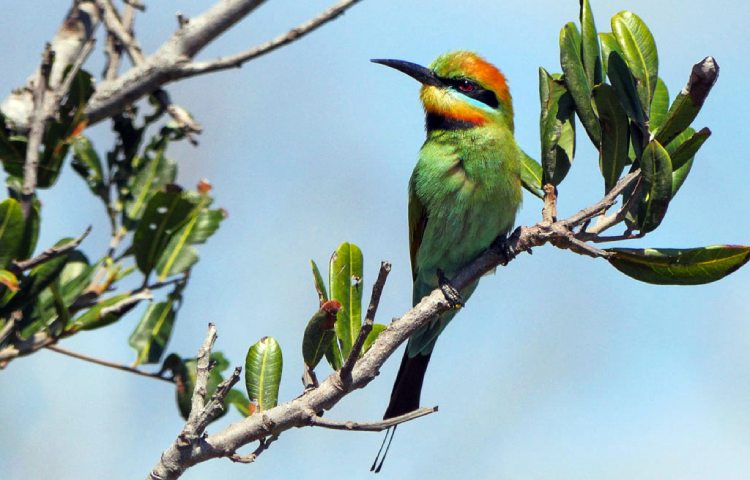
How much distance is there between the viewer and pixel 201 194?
9.75 feet

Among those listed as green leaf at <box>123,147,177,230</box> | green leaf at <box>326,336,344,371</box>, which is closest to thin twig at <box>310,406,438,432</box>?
green leaf at <box>326,336,344,371</box>

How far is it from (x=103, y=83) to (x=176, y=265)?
58cm

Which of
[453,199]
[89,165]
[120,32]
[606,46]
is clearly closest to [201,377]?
[606,46]

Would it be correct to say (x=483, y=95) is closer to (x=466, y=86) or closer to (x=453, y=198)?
(x=466, y=86)

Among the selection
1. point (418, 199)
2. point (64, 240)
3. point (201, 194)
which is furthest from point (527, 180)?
point (64, 240)

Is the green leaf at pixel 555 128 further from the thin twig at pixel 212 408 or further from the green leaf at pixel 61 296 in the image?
the green leaf at pixel 61 296

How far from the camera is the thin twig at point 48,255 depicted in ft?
7.61

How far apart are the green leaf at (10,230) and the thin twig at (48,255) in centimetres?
4

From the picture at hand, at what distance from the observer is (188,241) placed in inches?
115

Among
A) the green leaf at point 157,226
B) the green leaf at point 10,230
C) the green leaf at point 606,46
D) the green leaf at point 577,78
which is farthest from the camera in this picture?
the green leaf at point 157,226

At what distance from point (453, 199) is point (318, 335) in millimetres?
1222

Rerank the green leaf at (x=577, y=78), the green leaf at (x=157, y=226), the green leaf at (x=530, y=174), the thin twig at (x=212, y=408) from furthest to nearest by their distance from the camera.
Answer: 1. the green leaf at (x=157, y=226)
2. the green leaf at (x=530, y=174)
3. the green leaf at (x=577, y=78)
4. the thin twig at (x=212, y=408)

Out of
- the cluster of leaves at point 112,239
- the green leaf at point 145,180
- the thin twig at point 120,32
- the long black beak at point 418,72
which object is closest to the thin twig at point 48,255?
the cluster of leaves at point 112,239

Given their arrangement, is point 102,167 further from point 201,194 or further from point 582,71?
→ point 582,71
